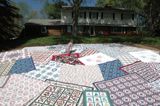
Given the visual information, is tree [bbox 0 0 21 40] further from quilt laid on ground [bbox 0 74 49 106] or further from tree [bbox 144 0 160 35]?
tree [bbox 144 0 160 35]

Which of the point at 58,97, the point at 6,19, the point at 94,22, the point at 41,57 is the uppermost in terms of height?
the point at 6,19

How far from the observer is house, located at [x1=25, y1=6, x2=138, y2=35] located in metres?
34.6

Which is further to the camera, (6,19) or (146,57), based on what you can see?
(6,19)

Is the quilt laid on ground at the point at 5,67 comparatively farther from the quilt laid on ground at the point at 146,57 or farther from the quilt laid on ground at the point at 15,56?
the quilt laid on ground at the point at 146,57

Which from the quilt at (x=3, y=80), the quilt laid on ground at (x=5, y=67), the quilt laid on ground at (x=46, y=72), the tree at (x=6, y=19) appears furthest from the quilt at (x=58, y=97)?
the tree at (x=6, y=19)

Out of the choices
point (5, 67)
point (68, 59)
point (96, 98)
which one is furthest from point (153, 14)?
point (96, 98)

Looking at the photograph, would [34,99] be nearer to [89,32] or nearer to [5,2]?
[5,2]

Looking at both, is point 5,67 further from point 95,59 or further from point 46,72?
point 95,59

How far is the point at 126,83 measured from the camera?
7684mm

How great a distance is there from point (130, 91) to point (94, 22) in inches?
1127

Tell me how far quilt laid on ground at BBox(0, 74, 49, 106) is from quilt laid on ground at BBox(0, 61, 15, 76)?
26.4 inches

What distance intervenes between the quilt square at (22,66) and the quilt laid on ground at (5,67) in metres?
0.17

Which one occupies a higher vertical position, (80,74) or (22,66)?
(22,66)

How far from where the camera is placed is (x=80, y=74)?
8.56 m
